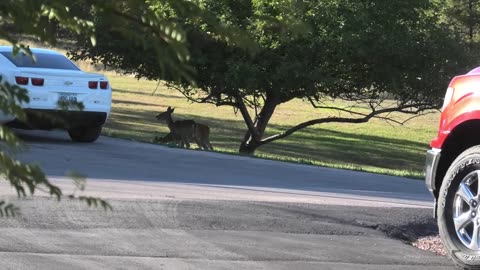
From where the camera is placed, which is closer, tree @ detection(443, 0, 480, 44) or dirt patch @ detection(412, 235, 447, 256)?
dirt patch @ detection(412, 235, 447, 256)

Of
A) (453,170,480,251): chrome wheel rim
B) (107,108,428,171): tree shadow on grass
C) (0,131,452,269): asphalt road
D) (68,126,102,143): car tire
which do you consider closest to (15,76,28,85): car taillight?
(68,126,102,143): car tire

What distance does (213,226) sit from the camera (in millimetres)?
8117

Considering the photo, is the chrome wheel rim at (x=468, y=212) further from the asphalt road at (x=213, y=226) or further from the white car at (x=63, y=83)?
the white car at (x=63, y=83)

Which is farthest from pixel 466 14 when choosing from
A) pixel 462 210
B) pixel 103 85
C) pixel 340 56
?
pixel 462 210

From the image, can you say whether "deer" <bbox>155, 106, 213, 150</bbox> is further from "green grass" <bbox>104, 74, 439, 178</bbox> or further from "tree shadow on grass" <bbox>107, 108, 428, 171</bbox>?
"tree shadow on grass" <bbox>107, 108, 428, 171</bbox>

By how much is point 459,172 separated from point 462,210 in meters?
0.30

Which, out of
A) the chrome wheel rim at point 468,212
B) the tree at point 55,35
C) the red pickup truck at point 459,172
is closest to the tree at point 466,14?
the red pickup truck at point 459,172

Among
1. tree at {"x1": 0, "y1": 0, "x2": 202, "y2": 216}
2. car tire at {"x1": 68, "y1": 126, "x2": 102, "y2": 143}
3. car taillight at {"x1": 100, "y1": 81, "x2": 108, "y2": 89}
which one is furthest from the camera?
car tire at {"x1": 68, "y1": 126, "x2": 102, "y2": 143}

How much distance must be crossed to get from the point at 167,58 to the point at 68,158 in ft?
36.5

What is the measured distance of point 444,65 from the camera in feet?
72.4

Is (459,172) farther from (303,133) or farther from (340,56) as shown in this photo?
(303,133)

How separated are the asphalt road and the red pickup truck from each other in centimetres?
51

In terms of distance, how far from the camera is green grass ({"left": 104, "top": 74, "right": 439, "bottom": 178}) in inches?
1136

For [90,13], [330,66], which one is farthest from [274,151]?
[90,13]
